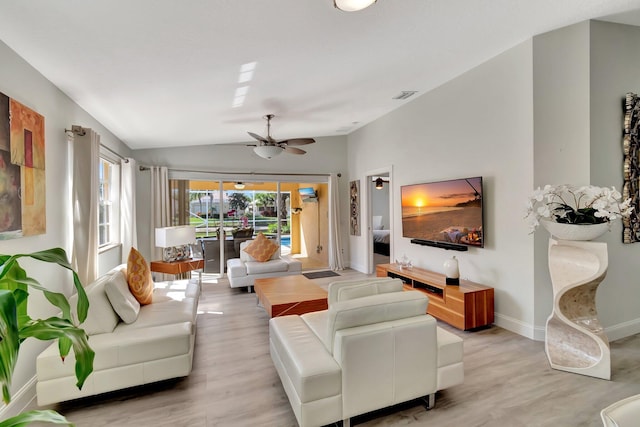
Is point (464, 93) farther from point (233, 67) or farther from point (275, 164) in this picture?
point (275, 164)

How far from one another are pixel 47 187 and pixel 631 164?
5534mm

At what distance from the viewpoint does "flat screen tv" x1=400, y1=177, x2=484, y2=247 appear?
373 cm

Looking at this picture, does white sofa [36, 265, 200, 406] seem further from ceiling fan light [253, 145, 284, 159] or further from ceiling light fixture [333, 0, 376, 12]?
ceiling light fixture [333, 0, 376, 12]

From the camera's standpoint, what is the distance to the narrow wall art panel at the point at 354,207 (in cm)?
681

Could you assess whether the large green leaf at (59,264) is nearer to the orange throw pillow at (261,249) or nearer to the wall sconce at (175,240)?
the wall sconce at (175,240)

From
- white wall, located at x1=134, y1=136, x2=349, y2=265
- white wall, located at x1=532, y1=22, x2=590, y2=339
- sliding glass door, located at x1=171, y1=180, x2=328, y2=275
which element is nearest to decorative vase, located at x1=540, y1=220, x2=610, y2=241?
white wall, located at x1=532, y1=22, x2=590, y2=339

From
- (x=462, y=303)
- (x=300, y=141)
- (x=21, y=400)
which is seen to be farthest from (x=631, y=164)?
(x=21, y=400)

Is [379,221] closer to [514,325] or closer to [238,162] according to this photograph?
[238,162]

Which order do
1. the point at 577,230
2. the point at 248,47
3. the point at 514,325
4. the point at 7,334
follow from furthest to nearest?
the point at 514,325
the point at 577,230
the point at 248,47
the point at 7,334

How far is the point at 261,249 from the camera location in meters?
5.61

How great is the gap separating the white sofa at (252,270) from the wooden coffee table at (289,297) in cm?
86

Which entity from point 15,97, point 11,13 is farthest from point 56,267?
point 11,13

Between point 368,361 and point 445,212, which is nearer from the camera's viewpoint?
point 368,361

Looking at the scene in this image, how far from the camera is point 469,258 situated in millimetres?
3932
